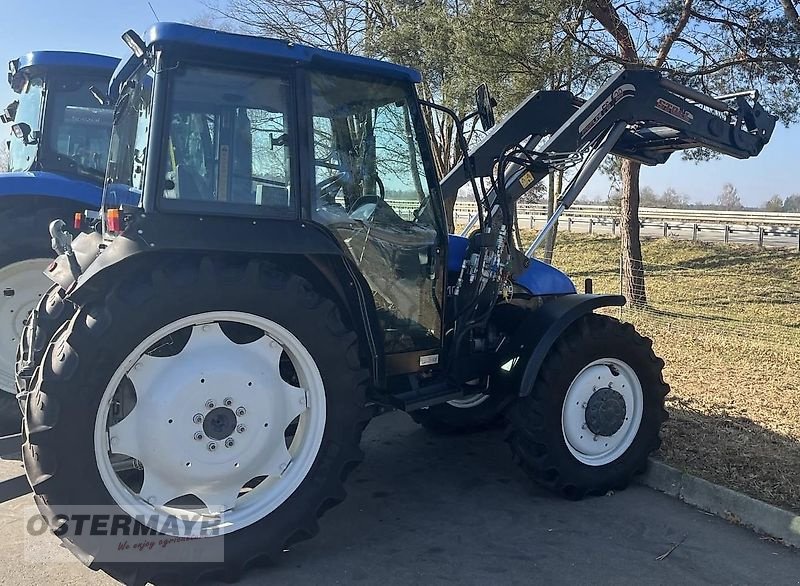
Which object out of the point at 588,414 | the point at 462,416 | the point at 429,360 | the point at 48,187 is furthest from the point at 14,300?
the point at 588,414

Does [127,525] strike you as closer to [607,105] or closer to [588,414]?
[588,414]

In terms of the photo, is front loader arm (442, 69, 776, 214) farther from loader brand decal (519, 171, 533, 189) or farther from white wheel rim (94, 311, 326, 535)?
white wheel rim (94, 311, 326, 535)

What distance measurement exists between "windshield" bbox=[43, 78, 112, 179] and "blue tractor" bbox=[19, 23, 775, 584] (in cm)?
244

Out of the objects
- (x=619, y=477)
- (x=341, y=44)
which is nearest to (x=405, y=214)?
(x=619, y=477)

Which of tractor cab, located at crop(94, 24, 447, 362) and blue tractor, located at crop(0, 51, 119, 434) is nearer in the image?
tractor cab, located at crop(94, 24, 447, 362)

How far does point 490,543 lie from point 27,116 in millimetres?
5668

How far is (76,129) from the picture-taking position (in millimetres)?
6457

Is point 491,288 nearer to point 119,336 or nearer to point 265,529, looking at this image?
point 265,529

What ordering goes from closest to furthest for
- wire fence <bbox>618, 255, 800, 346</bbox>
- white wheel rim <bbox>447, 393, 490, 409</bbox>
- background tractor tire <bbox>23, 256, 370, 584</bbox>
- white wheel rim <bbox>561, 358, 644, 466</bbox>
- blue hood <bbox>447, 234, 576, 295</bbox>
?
1. background tractor tire <bbox>23, 256, 370, 584</bbox>
2. white wheel rim <bbox>561, 358, 644, 466</bbox>
3. blue hood <bbox>447, 234, 576, 295</bbox>
4. white wheel rim <bbox>447, 393, 490, 409</bbox>
5. wire fence <bbox>618, 255, 800, 346</bbox>

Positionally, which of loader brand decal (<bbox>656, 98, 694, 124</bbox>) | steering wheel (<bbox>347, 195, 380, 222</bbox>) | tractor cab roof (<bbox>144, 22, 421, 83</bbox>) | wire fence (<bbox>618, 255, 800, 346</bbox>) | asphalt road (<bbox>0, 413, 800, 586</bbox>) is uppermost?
loader brand decal (<bbox>656, 98, 694, 124</bbox>)

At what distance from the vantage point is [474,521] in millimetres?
4137

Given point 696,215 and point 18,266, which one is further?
A: point 696,215

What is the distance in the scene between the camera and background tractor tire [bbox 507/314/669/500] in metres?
A: 4.26

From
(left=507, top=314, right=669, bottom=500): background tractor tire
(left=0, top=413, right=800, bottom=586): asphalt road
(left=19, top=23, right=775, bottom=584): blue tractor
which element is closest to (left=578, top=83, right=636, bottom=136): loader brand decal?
(left=19, top=23, right=775, bottom=584): blue tractor
